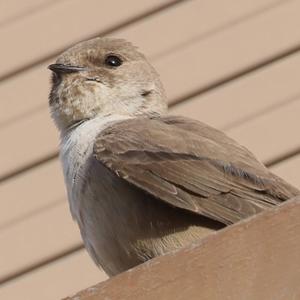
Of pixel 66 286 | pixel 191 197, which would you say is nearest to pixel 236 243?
pixel 191 197

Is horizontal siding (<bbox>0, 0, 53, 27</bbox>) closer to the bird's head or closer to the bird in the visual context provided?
the bird's head

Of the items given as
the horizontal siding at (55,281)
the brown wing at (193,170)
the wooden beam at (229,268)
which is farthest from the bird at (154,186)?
the wooden beam at (229,268)

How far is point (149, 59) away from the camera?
5.84 m

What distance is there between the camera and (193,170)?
4.38 meters

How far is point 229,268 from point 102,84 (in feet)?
7.92

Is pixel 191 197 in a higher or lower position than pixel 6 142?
lower

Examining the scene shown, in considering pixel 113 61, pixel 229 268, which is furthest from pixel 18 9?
pixel 229 268

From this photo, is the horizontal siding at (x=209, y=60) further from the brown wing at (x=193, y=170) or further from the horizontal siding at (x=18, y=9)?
the brown wing at (x=193, y=170)

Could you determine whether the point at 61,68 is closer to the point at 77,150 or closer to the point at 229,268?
the point at 77,150

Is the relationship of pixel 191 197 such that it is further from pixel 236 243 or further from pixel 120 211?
pixel 236 243

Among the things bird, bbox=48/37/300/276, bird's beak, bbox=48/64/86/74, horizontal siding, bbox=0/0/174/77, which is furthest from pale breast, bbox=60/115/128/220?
horizontal siding, bbox=0/0/174/77

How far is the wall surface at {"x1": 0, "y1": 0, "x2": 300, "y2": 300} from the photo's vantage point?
17.4 feet

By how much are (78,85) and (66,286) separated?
30.7 inches

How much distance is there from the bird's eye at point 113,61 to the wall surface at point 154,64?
0.18m
